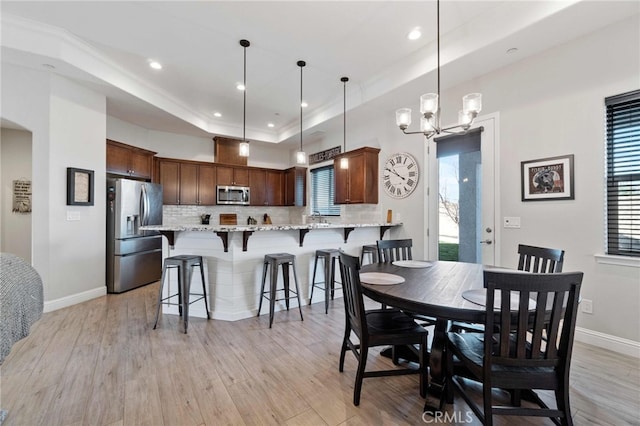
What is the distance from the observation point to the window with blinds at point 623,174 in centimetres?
243

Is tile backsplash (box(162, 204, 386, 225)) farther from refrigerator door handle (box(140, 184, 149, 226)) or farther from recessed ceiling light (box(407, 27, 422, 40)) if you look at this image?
recessed ceiling light (box(407, 27, 422, 40))

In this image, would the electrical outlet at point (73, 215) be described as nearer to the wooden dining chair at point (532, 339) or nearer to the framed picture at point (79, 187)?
the framed picture at point (79, 187)

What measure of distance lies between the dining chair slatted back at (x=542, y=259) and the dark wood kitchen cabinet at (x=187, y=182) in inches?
224

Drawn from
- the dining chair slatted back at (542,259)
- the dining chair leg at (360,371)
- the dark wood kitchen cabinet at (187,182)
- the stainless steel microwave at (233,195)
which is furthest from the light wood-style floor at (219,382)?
the stainless steel microwave at (233,195)

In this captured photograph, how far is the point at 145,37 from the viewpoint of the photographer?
3.11m

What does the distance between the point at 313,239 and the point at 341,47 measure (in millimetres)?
2476

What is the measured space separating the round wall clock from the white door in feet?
1.00

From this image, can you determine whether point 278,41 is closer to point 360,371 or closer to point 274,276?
point 274,276

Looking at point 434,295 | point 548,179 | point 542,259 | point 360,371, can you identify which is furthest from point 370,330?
point 548,179

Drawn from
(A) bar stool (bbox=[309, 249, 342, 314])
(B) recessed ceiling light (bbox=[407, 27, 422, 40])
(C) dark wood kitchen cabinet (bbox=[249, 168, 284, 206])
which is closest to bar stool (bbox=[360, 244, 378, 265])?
(A) bar stool (bbox=[309, 249, 342, 314])

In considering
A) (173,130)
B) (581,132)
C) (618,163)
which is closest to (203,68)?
(173,130)

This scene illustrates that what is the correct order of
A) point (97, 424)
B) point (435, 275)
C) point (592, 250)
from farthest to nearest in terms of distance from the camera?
1. point (592, 250)
2. point (435, 275)
3. point (97, 424)

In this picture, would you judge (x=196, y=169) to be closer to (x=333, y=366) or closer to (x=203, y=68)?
(x=203, y=68)

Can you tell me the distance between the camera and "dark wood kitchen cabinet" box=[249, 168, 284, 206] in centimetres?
679
